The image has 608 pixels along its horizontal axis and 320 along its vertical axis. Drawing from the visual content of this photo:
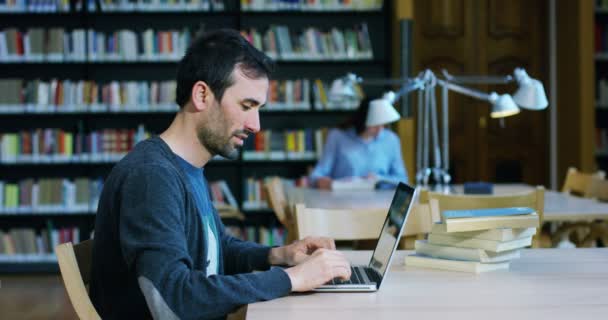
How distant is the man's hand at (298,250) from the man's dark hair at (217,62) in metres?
0.39

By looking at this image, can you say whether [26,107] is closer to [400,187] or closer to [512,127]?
[512,127]

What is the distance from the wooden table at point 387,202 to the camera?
10.6 ft

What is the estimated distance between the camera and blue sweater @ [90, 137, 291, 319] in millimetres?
1419

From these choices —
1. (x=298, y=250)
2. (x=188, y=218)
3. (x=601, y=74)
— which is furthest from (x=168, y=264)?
(x=601, y=74)

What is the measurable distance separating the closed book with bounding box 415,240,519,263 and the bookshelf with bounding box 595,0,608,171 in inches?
195

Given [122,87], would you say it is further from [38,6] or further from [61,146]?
[38,6]

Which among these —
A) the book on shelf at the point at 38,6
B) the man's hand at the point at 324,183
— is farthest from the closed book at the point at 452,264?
the book on shelf at the point at 38,6

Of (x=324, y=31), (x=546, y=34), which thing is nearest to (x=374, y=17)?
(x=324, y=31)

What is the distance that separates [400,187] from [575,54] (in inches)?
192

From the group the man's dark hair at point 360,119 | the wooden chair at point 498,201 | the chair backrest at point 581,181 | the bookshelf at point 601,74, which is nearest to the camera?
the wooden chair at point 498,201

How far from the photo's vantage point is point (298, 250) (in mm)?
1831

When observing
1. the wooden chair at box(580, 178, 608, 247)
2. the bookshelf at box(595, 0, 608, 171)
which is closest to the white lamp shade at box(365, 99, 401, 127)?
the wooden chair at box(580, 178, 608, 247)

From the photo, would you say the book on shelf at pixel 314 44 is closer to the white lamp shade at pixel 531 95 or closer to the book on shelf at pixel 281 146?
the book on shelf at pixel 281 146

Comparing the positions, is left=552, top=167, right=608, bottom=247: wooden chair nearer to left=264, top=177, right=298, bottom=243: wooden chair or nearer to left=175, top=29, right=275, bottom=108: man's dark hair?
left=264, top=177, right=298, bottom=243: wooden chair
